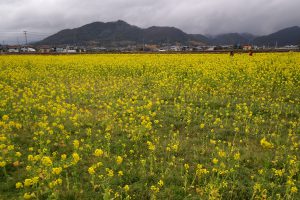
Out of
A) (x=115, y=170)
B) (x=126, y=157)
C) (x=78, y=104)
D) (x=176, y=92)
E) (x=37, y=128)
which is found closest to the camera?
(x=115, y=170)

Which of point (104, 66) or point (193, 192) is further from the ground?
point (104, 66)

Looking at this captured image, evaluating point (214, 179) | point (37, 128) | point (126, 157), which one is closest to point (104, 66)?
point (37, 128)

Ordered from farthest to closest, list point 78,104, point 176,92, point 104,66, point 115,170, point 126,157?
point 104,66 < point 176,92 < point 78,104 < point 126,157 < point 115,170

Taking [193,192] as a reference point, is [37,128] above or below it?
above

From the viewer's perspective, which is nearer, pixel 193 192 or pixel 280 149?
pixel 193 192

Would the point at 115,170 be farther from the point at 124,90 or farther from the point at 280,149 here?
the point at 124,90

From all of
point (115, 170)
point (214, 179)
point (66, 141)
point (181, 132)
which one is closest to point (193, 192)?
point (214, 179)

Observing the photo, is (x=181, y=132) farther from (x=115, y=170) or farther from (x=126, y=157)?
(x=115, y=170)

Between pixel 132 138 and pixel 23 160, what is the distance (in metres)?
2.44

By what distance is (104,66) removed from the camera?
842 inches

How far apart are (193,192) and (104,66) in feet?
56.3

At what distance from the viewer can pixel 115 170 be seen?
584cm

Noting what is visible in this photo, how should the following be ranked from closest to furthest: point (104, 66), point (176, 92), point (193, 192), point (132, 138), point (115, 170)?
point (193, 192), point (115, 170), point (132, 138), point (176, 92), point (104, 66)

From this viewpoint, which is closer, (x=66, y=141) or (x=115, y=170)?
(x=115, y=170)
